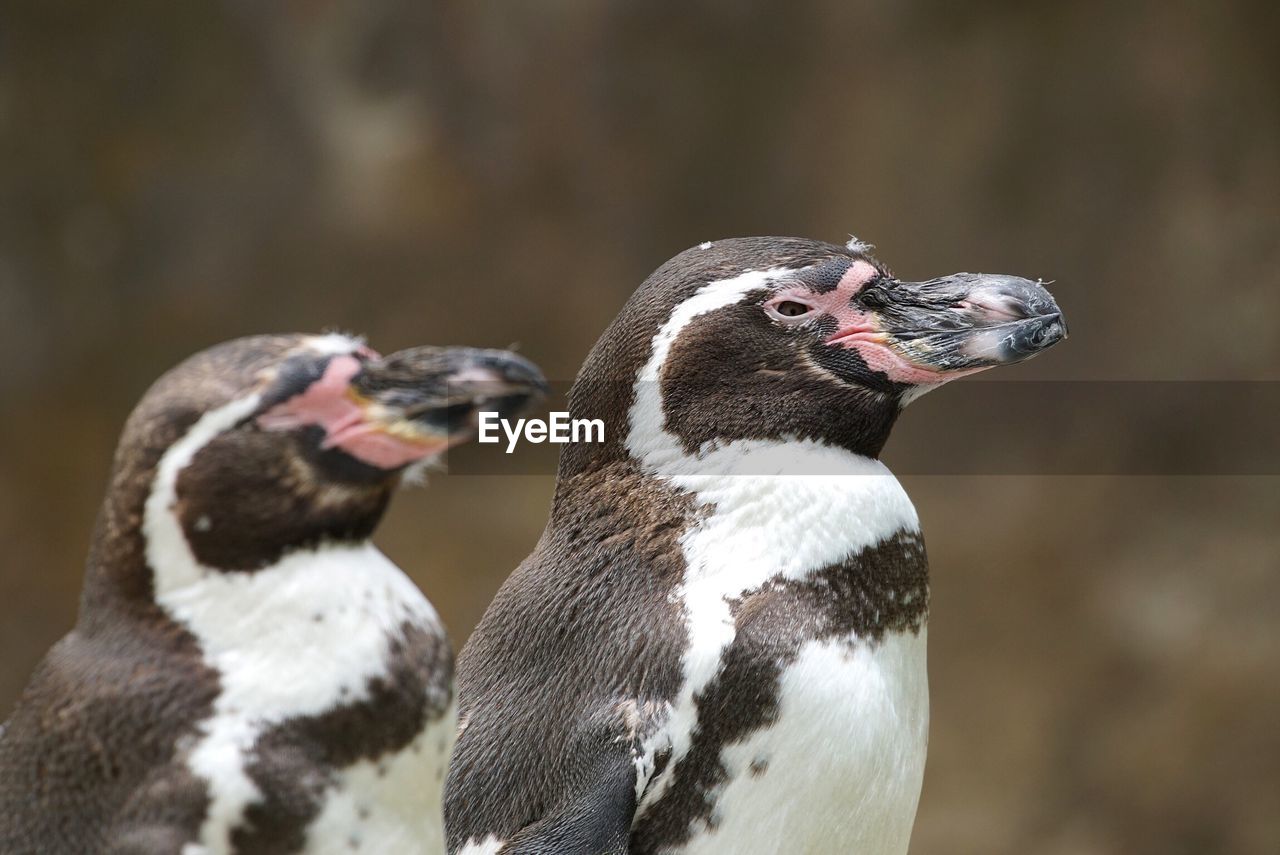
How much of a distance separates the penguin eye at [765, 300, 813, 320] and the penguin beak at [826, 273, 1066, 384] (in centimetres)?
4

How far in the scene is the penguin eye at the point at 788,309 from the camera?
5.38 feet

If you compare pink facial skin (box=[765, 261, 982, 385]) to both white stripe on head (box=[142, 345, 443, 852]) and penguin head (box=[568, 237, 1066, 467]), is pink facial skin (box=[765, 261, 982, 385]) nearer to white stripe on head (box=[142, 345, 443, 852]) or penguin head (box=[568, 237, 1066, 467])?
penguin head (box=[568, 237, 1066, 467])

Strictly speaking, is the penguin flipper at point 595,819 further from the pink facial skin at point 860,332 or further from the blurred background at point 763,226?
the blurred background at point 763,226

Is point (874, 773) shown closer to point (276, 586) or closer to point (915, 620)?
point (915, 620)

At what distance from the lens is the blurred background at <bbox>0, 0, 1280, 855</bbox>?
3.85 m

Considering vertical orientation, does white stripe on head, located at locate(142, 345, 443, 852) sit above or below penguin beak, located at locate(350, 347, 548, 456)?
below

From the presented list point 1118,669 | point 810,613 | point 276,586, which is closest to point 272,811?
point 276,586

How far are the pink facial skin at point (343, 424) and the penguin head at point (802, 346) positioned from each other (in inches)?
18.2

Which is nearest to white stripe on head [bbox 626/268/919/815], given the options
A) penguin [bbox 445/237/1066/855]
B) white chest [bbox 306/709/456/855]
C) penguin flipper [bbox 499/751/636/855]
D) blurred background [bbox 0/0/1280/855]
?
penguin [bbox 445/237/1066/855]

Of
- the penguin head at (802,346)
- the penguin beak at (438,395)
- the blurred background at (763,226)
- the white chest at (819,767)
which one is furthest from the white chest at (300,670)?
the blurred background at (763,226)

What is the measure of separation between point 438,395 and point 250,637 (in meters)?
0.23

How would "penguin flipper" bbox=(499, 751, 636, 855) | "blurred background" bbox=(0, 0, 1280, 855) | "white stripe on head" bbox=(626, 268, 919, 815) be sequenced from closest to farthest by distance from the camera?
1. "penguin flipper" bbox=(499, 751, 636, 855)
2. "white stripe on head" bbox=(626, 268, 919, 815)
3. "blurred background" bbox=(0, 0, 1280, 855)

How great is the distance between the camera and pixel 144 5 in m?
3.84

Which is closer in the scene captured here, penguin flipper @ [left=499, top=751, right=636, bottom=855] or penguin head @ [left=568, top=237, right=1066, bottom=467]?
penguin flipper @ [left=499, top=751, right=636, bottom=855]
